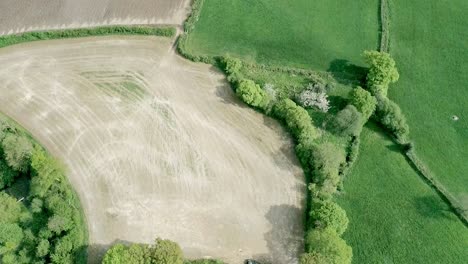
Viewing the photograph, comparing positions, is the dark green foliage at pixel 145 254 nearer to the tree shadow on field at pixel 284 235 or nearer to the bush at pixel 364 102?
the tree shadow on field at pixel 284 235

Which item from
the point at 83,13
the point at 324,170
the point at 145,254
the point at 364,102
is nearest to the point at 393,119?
the point at 364,102

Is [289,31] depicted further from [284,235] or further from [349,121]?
[284,235]

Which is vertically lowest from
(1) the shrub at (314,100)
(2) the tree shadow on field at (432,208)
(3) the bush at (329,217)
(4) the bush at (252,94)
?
(3) the bush at (329,217)

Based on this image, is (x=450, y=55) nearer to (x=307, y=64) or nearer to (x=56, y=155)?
(x=307, y=64)

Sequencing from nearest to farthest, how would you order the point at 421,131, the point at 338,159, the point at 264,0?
the point at 338,159 → the point at 421,131 → the point at 264,0

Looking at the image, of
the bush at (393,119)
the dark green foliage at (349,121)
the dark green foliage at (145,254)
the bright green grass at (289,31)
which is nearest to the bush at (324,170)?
the dark green foliage at (349,121)

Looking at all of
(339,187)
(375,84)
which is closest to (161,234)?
(339,187)
